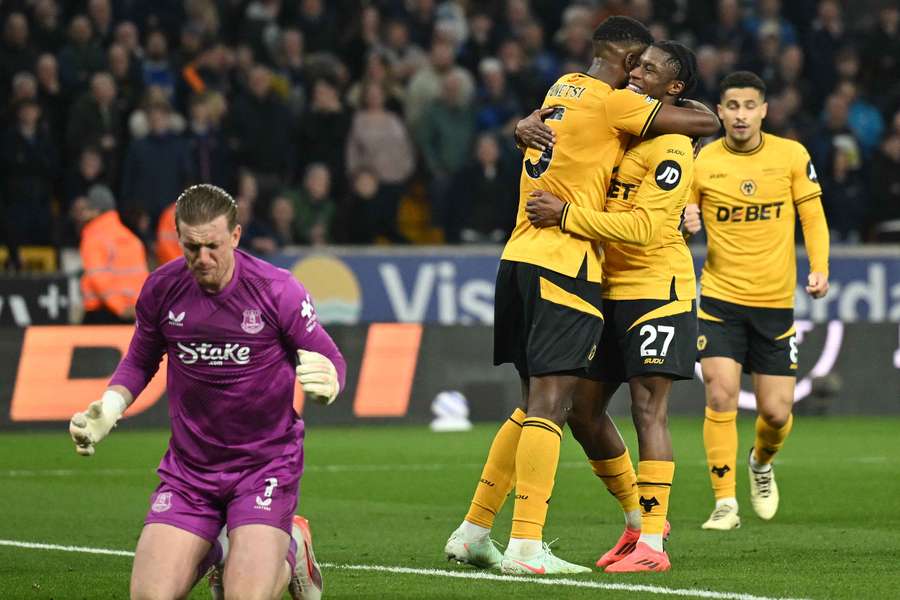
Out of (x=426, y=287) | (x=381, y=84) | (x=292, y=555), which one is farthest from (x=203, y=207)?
(x=381, y=84)

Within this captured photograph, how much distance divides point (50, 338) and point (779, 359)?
25.1 ft

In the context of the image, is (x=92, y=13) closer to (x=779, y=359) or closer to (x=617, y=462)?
(x=779, y=359)

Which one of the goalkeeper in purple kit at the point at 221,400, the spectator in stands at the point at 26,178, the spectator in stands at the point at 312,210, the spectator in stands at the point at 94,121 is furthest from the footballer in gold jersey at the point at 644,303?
the spectator in stands at the point at 312,210

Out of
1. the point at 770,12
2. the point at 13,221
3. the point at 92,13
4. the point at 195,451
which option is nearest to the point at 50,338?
the point at 13,221

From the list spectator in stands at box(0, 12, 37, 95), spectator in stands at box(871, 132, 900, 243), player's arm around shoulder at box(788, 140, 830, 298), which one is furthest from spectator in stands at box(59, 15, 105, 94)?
player's arm around shoulder at box(788, 140, 830, 298)

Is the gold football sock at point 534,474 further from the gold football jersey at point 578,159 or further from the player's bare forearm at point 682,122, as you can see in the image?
the player's bare forearm at point 682,122

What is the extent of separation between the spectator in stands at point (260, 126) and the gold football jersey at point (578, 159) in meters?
12.0

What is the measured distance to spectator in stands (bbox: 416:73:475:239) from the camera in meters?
20.9

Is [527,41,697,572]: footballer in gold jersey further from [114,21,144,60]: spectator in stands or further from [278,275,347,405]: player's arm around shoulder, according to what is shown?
[114,21,144,60]: spectator in stands

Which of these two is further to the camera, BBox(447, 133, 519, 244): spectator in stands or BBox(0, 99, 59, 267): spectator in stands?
BBox(447, 133, 519, 244): spectator in stands

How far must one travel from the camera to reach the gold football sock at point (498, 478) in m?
8.35

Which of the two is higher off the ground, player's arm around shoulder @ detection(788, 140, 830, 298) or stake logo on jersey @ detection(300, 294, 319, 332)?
stake logo on jersey @ detection(300, 294, 319, 332)

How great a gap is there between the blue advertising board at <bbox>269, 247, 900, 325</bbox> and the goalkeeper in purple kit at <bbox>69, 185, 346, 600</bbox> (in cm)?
1232

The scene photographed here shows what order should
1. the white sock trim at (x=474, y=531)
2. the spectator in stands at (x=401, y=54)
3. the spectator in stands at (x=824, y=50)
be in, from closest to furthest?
the white sock trim at (x=474, y=531) < the spectator in stands at (x=401, y=54) < the spectator in stands at (x=824, y=50)
